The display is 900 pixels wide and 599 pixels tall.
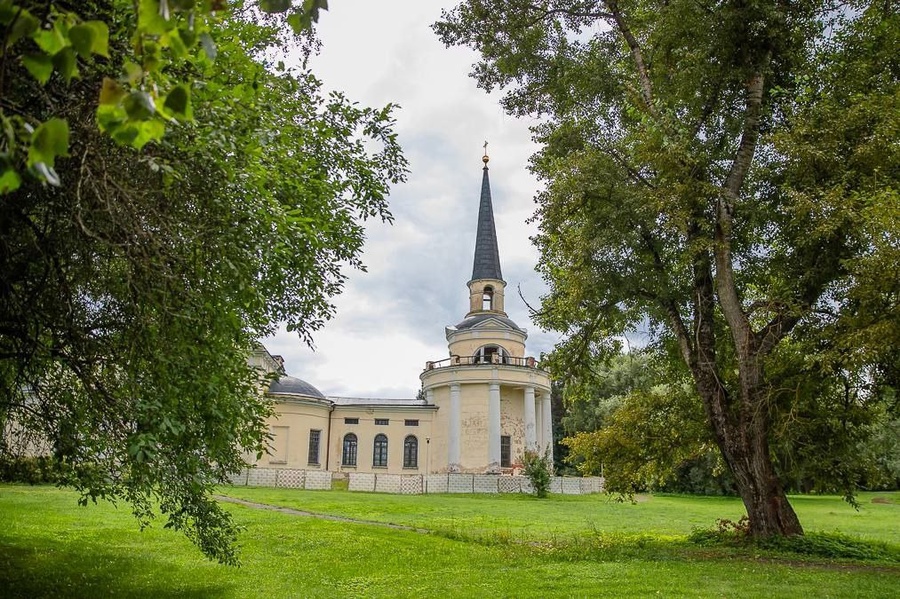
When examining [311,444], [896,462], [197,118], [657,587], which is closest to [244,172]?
[197,118]

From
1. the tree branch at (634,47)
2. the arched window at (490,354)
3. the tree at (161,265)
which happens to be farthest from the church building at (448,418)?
the tree at (161,265)

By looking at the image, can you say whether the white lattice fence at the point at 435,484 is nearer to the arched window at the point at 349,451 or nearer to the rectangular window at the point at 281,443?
the arched window at the point at 349,451

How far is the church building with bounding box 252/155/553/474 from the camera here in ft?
117

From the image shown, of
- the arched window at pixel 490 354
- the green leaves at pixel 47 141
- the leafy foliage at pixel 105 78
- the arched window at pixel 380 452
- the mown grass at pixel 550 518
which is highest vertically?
the arched window at pixel 490 354

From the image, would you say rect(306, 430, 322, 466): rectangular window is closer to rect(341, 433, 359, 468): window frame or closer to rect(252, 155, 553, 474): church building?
rect(252, 155, 553, 474): church building

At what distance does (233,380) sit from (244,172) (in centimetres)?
217

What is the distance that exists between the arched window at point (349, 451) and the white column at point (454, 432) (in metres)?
5.87

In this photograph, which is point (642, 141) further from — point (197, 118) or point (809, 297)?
point (197, 118)

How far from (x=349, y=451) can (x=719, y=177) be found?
1165 inches

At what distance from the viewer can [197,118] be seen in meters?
4.93

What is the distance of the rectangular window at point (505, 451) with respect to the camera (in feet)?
118

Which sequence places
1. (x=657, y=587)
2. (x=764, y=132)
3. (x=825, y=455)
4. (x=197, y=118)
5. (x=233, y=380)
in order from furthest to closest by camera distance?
(x=764, y=132) < (x=825, y=455) < (x=657, y=587) < (x=233, y=380) < (x=197, y=118)

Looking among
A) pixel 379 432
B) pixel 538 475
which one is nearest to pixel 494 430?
pixel 538 475

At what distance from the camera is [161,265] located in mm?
4820
